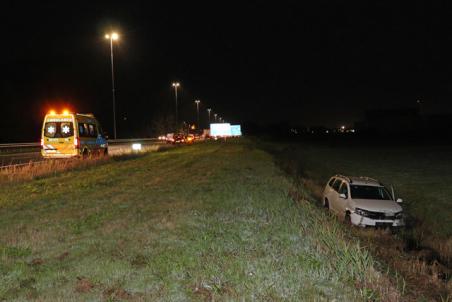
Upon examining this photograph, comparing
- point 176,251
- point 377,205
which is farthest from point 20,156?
point 176,251

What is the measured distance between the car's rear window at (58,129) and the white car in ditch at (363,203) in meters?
13.0

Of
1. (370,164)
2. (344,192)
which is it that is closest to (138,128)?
(370,164)

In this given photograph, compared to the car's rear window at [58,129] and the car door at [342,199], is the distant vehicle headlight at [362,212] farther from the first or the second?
the car's rear window at [58,129]

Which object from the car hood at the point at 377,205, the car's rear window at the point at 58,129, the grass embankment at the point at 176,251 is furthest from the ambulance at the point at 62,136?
the car hood at the point at 377,205

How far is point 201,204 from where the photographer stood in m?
11.4

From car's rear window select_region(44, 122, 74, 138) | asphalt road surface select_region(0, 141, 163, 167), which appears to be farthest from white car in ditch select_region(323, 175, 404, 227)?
asphalt road surface select_region(0, 141, 163, 167)

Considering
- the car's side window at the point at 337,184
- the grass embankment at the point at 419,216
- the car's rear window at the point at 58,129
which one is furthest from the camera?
the car's rear window at the point at 58,129

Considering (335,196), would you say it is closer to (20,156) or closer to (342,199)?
(342,199)

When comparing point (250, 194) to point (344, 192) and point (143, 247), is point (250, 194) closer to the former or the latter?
point (344, 192)

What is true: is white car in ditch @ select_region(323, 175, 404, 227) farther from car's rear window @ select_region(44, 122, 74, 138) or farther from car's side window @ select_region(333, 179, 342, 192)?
car's rear window @ select_region(44, 122, 74, 138)

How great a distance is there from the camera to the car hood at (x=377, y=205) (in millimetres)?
15203

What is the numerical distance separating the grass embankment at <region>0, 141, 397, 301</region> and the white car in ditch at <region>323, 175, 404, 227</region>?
3.90 m

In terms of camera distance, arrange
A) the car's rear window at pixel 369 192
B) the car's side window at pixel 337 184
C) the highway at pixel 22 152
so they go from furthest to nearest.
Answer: the highway at pixel 22 152 → the car's side window at pixel 337 184 → the car's rear window at pixel 369 192

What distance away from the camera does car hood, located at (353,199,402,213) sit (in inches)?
599
